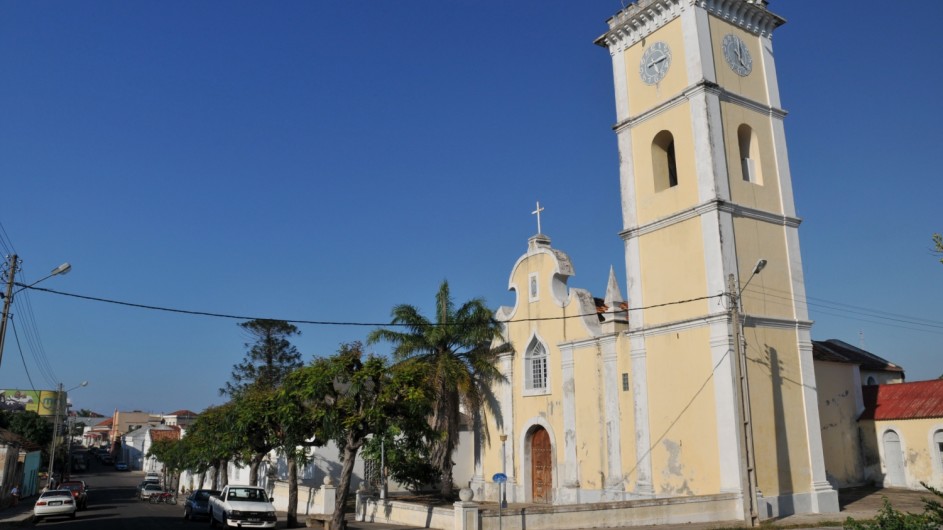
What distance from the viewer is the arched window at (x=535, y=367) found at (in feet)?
101

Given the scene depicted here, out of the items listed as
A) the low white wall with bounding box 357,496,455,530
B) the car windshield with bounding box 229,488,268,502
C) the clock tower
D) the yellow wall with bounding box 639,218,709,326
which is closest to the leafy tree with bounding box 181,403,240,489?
the car windshield with bounding box 229,488,268,502

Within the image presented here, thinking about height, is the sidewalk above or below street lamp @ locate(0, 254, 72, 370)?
below

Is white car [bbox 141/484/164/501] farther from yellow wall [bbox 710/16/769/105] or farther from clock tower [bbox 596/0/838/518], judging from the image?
yellow wall [bbox 710/16/769/105]

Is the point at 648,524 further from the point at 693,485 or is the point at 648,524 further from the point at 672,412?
the point at 672,412

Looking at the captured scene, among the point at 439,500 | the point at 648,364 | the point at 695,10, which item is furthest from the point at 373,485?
the point at 695,10

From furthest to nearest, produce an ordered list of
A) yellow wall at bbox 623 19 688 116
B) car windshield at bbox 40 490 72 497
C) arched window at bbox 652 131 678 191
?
car windshield at bbox 40 490 72 497 < arched window at bbox 652 131 678 191 < yellow wall at bbox 623 19 688 116

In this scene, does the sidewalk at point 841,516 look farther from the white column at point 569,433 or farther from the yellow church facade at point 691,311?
the white column at point 569,433

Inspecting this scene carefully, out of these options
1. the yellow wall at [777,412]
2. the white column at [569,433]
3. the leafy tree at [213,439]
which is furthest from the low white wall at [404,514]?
the yellow wall at [777,412]

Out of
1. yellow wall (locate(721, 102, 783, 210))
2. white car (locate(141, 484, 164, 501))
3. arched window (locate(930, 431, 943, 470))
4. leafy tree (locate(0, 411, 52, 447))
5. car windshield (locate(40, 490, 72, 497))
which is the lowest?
white car (locate(141, 484, 164, 501))

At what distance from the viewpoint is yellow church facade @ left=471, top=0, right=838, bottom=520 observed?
74.8 feet

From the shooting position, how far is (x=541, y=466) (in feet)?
99.9

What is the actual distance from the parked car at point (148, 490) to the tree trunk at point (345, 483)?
33.0 metres

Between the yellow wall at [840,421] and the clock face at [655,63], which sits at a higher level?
the clock face at [655,63]

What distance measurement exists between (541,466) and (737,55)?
18552 mm
